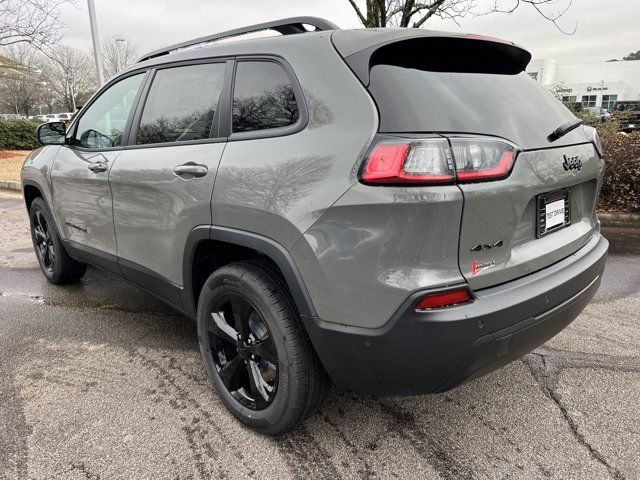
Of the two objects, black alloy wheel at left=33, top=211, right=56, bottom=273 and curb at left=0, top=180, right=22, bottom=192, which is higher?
black alloy wheel at left=33, top=211, right=56, bottom=273

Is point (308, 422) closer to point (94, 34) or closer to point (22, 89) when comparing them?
point (94, 34)

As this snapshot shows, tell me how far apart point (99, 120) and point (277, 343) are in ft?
7.79

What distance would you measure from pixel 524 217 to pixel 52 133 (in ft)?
11.9

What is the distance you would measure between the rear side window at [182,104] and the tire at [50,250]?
176 cm

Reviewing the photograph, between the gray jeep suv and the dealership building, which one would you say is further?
the dealership building

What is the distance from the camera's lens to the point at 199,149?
8.06 feet

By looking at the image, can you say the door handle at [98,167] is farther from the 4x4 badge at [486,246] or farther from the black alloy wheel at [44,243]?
the 4x4 badge at [486,246]

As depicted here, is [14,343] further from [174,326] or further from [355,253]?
[355,253]

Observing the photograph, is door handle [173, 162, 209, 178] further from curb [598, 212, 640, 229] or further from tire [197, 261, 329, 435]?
curb [598, 212, 640, 229]

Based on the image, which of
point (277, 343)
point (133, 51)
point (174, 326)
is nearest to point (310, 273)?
point (277, 343)

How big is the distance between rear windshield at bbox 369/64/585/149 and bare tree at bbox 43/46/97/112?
47.7 metres

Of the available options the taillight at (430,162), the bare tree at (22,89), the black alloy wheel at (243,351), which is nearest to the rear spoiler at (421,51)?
the taillight at (430,162)

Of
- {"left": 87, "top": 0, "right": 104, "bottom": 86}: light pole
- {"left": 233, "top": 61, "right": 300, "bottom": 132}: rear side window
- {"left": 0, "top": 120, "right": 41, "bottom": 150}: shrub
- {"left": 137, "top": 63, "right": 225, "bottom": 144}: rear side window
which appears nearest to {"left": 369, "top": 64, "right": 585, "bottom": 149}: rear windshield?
{"left": 233, "top": 61, "right": 300, "bottom": 132}: rear side window

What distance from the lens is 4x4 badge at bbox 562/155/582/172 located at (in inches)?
83.3
